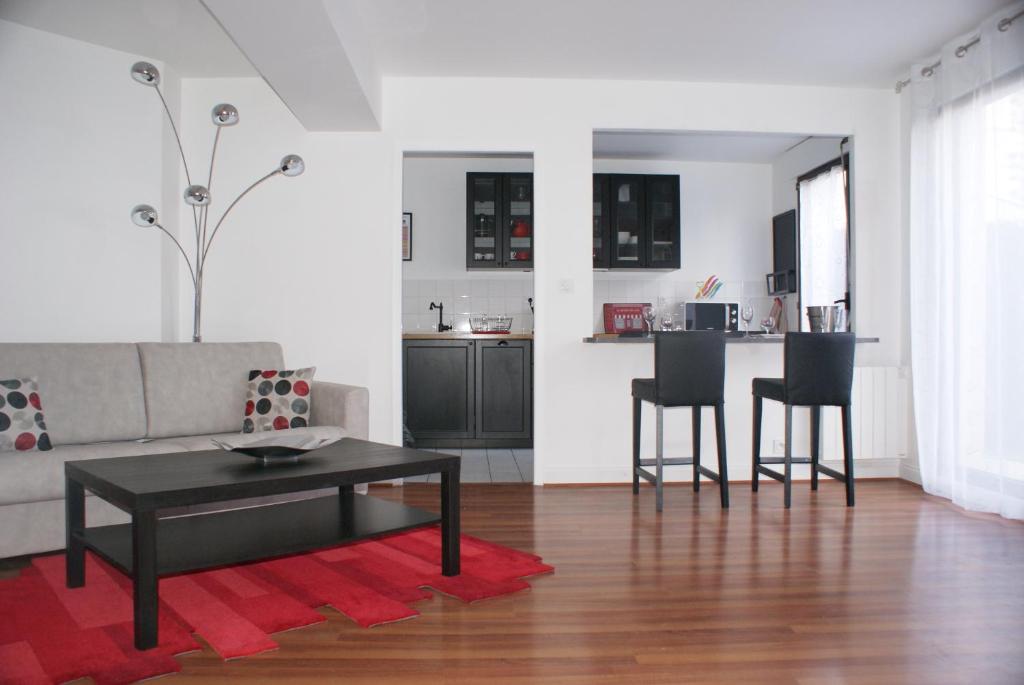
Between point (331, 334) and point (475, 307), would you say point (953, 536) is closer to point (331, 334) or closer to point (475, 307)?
point (331, 334)

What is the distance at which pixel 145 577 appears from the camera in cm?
195

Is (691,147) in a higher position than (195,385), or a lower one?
higher

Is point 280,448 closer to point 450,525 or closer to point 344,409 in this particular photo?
point 450,525

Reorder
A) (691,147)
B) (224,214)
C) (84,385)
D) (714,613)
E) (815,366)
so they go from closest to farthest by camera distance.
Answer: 1. (714,613)
2. (84,385)
3. (815,366)
4. (224,214)
5. (691,147)

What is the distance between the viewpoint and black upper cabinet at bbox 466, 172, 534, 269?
237 inches

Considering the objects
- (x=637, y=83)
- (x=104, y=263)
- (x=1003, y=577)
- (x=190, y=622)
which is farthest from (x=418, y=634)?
(x=637, y=83)

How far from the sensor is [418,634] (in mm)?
2143

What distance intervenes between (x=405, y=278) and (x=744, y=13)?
3621 mm

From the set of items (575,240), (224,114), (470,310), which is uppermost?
(224,114)

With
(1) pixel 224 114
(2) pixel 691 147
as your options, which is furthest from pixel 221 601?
(2) pixel 691 147

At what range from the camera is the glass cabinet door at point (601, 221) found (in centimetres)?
625

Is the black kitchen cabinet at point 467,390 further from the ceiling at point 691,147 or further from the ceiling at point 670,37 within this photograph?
the ceiling at point 670,37

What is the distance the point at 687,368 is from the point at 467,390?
7.50 ft

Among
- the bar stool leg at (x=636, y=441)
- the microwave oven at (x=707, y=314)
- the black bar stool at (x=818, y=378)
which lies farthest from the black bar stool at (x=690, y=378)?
the microwave oven at (x=707, y=314)
